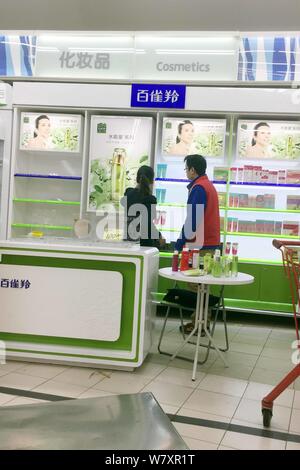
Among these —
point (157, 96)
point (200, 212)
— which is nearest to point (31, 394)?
point (200, 212)

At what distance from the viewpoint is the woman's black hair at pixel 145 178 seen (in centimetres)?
513

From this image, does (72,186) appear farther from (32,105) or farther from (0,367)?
(0,367)

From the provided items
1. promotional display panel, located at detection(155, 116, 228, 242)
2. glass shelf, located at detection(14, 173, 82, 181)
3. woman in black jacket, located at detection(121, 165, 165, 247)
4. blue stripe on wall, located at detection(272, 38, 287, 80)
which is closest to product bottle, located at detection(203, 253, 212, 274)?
woman in black jacket, located at detection(121, 165, 165, 247)

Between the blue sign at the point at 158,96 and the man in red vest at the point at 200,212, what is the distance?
171cm

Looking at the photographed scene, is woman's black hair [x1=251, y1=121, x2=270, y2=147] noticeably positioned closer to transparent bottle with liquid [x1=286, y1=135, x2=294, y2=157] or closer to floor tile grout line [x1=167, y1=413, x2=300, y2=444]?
transparent bottle with liquid [x1=286, y1=135, x2=294, y2=157]

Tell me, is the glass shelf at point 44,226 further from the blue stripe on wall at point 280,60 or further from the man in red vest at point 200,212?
the blue stripe on wall at point 280,60

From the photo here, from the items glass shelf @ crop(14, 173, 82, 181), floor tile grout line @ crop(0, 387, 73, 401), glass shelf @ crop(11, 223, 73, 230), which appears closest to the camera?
floor tile grout line @ crop(0, 387, 73, 401)

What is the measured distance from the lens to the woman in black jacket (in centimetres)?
522

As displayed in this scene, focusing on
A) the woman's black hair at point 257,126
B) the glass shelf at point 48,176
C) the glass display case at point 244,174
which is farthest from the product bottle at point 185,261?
the glass shelf at point 48,176

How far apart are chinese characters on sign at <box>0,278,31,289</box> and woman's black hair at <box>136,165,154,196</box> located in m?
1.85
